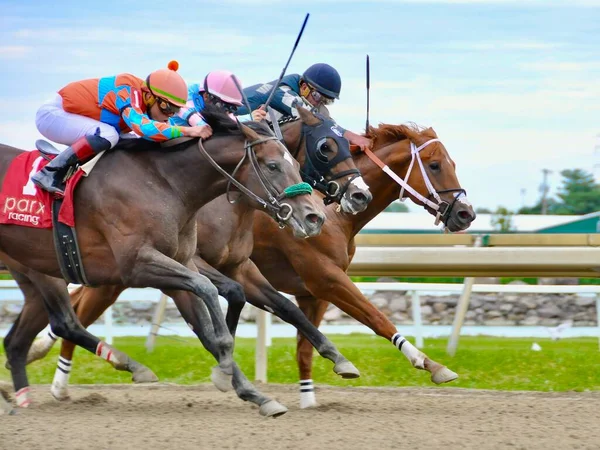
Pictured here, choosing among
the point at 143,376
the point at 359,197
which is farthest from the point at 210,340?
the point at 359,197

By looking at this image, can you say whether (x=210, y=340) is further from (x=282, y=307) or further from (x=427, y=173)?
(x=427, y=173)

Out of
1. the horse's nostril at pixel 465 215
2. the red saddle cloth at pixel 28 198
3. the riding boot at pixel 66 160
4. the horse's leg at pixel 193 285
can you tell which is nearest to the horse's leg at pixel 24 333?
the red saddle cloth at pixel 28 198

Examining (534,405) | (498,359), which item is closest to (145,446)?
(534,405)

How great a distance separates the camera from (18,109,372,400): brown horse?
21.4ft

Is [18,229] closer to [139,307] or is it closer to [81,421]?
[81,421]

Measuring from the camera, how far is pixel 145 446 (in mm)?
5039

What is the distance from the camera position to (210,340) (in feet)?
19.7

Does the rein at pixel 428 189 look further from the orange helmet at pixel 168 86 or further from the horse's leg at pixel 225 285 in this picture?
the orange helmet at pixel 168 86

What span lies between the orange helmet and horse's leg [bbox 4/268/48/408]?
177 centimetres

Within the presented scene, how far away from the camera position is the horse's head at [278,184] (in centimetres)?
560

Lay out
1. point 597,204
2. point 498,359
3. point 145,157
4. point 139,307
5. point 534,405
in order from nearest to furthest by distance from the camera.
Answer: point 145,157 < point 534,405 < point 498,359 < point 139,307 < point 597,204

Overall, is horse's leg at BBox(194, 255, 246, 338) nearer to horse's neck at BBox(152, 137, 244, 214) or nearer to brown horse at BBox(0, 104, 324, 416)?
brown horse at BBox(0, 104, 324, 416)

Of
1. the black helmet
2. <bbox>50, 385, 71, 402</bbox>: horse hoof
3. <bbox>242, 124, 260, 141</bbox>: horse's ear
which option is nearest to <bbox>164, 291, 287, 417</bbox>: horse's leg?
<bbox>242, 124, 260, 141</bbox>: horse's ear

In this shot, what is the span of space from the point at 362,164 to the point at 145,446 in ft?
10.1
